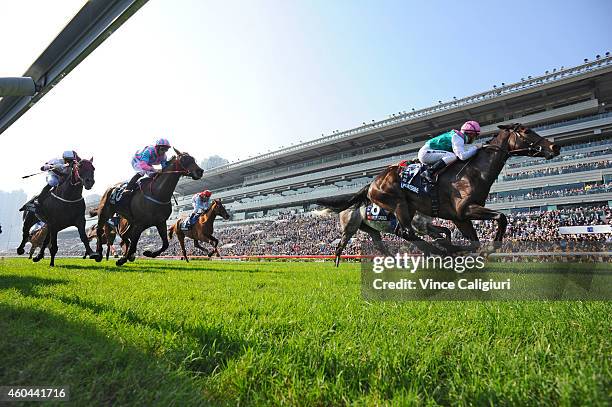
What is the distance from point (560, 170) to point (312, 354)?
38.9m

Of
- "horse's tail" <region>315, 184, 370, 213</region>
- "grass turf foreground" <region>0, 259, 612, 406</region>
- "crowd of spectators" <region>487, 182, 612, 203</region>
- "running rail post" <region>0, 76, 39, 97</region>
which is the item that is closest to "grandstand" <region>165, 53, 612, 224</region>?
"crowd of spectators" <region>487, 182, 612, 203</region>

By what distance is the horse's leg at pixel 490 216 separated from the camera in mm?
5309

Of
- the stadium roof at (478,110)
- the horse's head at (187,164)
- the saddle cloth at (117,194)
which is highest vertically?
the stadium roof at (478,110)

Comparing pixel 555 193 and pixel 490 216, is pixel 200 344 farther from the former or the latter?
pixel 555 193

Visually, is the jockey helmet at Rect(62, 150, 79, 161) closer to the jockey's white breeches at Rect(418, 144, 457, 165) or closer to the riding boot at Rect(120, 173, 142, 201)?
the riding boot at Rect(120, 173, 142, 201)

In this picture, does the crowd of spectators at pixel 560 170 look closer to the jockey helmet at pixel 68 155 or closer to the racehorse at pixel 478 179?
the racehorse at pixel 478 179

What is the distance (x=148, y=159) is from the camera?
9.12 metres

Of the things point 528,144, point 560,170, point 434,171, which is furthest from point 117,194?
point 560,170

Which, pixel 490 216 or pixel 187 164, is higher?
pixel 187 164

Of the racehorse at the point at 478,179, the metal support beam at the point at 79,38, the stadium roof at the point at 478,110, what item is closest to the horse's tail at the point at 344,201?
the racehorse at the point at 478,179

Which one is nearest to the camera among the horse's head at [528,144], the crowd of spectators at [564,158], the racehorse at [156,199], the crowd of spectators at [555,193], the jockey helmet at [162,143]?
the horse's head at [528,144]

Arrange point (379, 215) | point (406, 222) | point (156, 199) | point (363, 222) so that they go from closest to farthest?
point (406, 222) < point (156, 199) < point (379, 215) < point (363, 222)

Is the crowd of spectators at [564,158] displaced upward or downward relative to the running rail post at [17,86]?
upward

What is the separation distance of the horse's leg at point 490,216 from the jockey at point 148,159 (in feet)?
24.0
